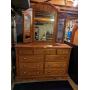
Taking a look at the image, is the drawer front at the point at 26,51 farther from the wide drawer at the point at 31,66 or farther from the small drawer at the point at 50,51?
the small drawer at the point at 50,51

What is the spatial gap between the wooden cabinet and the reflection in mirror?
480 millimetres

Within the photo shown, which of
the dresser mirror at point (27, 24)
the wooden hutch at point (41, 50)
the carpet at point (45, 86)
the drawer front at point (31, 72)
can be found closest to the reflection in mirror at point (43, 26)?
the wooden hutch at point (41, 50)

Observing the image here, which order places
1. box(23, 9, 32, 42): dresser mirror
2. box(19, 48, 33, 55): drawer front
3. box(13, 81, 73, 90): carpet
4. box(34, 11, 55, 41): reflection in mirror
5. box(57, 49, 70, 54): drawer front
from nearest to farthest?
box(13, 81, 73, 90): carpet, box(19, 48, 33, 55): drawer front, box(57, 49, 70, 54): drawer front, box(23, 9, 32, 42): dresser mirror, box(34, 11, 55, 41): reflection in mirror

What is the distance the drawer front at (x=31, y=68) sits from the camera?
10.3ft

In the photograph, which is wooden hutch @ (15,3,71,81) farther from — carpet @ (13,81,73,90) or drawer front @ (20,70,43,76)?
carpet @ (13,81,73,90)

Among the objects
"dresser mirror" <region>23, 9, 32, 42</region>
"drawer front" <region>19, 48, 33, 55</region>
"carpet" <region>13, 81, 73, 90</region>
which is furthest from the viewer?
"dresser mirror" <region>23, 9, 32, 42</region>

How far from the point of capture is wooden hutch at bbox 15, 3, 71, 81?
3.12 metres

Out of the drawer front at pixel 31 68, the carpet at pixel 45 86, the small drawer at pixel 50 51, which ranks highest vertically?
the small drawer at pixel 50 51

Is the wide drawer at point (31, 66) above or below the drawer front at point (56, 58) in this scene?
below

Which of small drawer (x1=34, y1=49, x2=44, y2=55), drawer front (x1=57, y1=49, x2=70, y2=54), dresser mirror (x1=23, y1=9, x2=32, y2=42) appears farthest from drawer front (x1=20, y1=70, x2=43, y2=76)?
dresser mirror (x1=23, y1=9, x2=32, y2=42)

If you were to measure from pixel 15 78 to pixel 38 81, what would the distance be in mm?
558

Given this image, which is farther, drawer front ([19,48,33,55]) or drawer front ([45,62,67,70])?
drawer front ([45,62,67,70])

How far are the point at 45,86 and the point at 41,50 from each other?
833 millimetres

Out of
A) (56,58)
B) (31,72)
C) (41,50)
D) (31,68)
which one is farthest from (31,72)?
(56,58)
